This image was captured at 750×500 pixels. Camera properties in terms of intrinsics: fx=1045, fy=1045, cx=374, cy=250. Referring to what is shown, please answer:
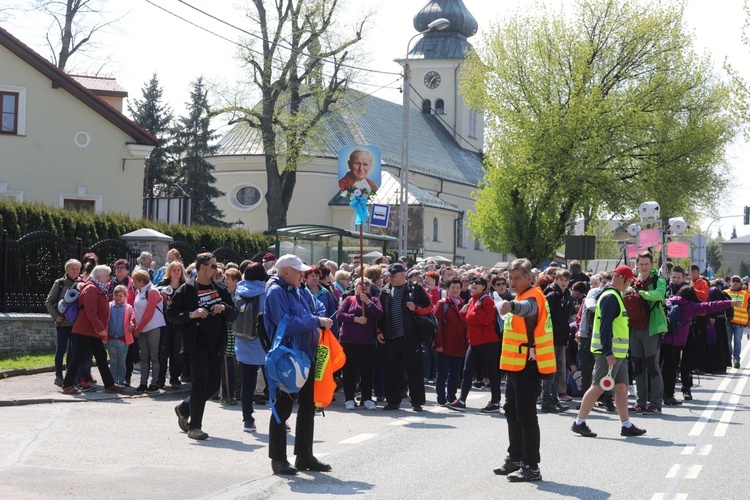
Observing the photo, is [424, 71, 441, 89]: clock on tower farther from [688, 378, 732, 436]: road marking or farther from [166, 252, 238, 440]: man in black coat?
[166, 252, 238, 440]: man in black coat

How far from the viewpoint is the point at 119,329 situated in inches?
567

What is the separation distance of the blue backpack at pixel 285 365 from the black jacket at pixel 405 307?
490 cm

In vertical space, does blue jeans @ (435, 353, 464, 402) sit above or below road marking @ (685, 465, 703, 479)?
above

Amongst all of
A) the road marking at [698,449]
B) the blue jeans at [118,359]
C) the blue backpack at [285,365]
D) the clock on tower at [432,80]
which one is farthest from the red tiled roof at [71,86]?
the clock on tower at [432,80]

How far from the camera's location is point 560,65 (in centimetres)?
3994

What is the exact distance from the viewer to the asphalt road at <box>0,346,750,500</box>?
8.15 metres

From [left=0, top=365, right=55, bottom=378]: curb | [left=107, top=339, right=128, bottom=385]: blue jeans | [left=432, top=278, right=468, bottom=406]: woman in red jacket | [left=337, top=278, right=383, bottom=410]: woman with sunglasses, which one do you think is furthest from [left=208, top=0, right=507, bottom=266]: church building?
[left=337, top=278, right=383, bottom=410]: woman with sunglasses

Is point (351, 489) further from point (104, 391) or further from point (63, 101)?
point (63, 101)

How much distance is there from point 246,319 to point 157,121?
47210 mm

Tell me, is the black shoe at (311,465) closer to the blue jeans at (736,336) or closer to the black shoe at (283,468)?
the black shoe at (283,468)

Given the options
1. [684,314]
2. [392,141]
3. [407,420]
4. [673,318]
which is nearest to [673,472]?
[407,420]

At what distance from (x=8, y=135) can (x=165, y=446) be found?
953 inches

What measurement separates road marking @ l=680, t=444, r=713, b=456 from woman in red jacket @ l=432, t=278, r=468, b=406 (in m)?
4.13

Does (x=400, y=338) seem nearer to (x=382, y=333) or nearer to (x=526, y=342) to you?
(x=382, y=333)
